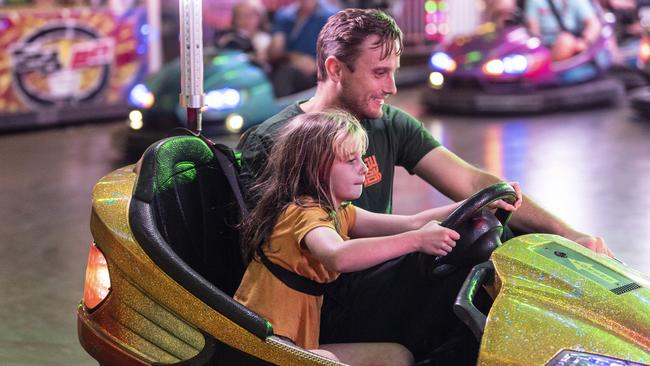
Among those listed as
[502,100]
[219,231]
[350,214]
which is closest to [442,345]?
[350,214]

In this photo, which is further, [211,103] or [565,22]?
[565,22]

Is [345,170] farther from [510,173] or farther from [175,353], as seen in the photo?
[510,173]

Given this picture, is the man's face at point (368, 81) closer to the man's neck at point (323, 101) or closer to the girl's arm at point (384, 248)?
the man's neck at point (323, 101)

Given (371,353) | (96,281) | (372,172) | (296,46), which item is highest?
(372,172)

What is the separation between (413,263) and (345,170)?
0.91 feet

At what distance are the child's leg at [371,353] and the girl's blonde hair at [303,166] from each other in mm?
258

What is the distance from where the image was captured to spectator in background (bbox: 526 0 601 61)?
8.02 metres

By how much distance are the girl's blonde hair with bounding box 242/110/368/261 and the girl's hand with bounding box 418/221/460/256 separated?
0.23 metres

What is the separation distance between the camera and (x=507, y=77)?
7645mm

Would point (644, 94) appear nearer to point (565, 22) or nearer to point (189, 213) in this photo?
point (565, 22)

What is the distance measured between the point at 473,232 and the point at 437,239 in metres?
0.17

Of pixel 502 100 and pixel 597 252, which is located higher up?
pixel 597 252

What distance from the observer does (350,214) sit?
2.40 meters

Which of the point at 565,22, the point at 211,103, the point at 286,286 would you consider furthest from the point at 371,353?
the point at 565,22
